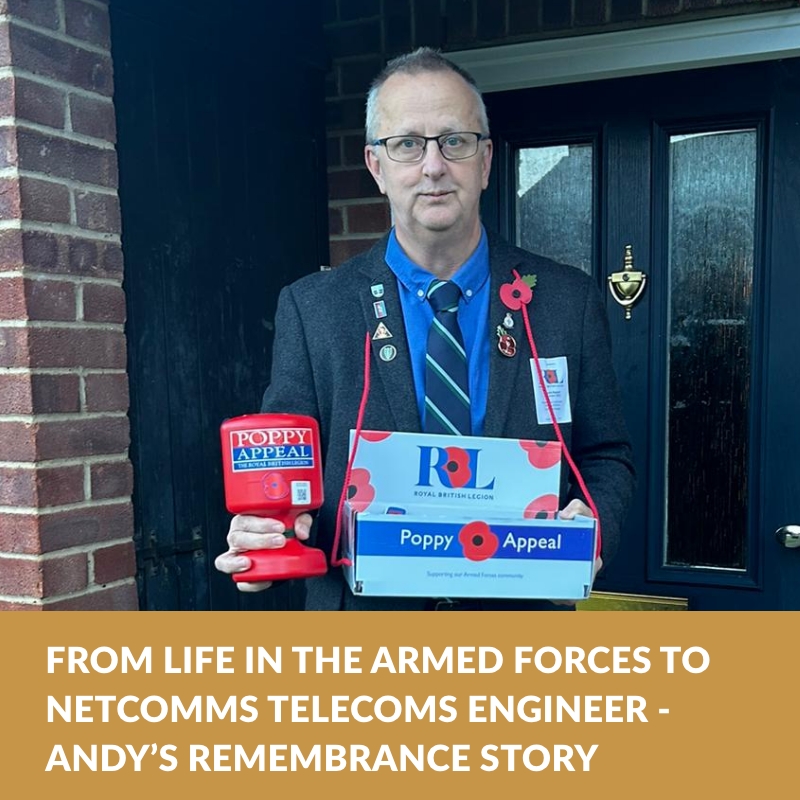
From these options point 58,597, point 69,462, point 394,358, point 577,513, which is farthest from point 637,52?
point 58,597

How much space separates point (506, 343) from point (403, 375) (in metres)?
0.23

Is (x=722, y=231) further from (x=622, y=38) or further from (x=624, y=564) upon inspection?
(x=624, y=564)

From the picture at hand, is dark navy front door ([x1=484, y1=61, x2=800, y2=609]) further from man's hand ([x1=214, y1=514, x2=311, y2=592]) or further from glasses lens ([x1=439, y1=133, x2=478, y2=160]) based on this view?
man's hand ([x1=214, y1=514, x2=311, y2=592])

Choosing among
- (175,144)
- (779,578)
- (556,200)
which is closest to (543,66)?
(556,200)

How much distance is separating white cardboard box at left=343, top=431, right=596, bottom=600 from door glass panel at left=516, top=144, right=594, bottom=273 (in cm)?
140

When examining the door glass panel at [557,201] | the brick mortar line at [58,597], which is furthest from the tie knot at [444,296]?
the door glass panel at [557,201]

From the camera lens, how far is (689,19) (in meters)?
2.49

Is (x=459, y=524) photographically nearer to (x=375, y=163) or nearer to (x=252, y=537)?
(x=252, y=537)

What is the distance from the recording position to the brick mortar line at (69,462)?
6.15 ft

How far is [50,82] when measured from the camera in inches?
74.9

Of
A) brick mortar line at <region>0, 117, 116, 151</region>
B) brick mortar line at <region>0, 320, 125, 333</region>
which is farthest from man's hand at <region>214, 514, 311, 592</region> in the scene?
brick mortar line at <region>0, 117, 116, 151</region>

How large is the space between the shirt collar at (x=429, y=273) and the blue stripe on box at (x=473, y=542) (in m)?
0.54

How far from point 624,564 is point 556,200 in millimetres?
1250

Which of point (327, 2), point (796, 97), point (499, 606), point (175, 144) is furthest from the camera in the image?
point (327, 2)
